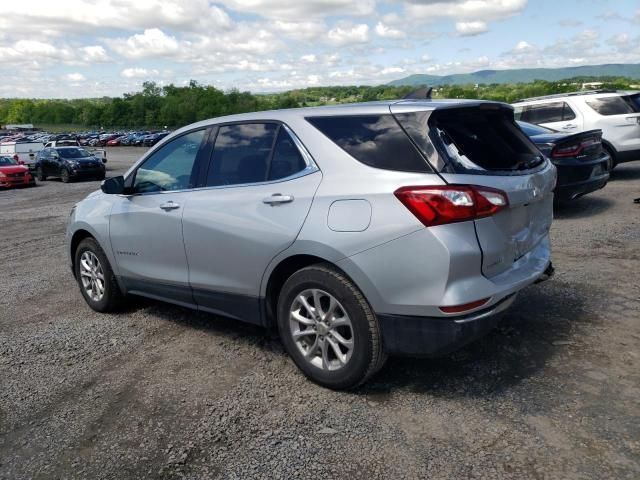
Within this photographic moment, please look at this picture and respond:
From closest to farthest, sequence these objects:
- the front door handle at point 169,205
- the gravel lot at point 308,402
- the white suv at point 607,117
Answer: the gravel lot at point 308,402, the front door handle at point 169,205, the white suv at point 607,117

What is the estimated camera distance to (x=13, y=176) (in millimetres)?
23422

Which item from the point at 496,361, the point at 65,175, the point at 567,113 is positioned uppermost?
the point at 567,113

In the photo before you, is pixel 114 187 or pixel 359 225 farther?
pixel 114 187

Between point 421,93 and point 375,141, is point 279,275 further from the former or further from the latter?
point 421,93

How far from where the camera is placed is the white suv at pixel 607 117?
1170 centimetres

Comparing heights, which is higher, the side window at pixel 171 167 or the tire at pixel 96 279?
the side window at pixel 171 167

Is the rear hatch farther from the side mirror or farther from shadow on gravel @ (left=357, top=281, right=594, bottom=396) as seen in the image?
the side mirror

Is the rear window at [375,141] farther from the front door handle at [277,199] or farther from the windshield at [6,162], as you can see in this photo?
the windshield at [6,162]

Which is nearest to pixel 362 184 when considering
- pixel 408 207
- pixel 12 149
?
pixel 408 207

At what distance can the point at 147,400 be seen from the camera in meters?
3.71

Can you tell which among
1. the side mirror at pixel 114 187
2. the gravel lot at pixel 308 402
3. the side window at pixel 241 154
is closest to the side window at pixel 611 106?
the gravel lot at pixel 308 402

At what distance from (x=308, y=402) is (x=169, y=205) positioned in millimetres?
1901

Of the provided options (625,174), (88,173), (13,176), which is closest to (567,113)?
(625,174)

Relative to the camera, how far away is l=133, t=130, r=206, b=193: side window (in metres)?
4.50
